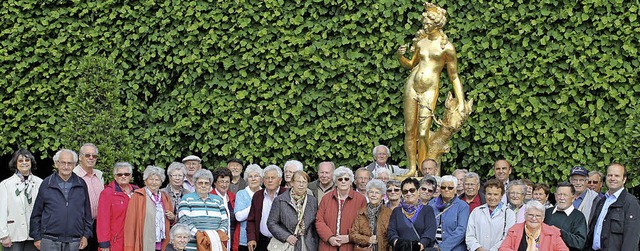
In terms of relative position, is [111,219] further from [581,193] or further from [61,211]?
[581,193]

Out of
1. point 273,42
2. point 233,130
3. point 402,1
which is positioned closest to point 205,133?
point 233,130

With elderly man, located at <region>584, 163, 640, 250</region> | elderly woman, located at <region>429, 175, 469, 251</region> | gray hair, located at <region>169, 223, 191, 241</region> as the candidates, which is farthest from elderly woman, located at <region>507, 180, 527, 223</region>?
gray hair, located at <region>169, 223, 191, 241</region>

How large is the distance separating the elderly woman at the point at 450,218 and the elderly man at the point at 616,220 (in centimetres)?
120

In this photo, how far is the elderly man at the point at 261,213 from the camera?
10.6m

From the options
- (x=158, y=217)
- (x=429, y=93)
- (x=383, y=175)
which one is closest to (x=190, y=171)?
(x=158, y=217)

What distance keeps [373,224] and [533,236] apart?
147cm

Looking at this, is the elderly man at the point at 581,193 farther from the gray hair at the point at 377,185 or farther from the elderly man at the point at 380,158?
the gray hair at the point at 377,185

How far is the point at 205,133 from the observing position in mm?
13984

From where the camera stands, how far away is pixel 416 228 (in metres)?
9.62

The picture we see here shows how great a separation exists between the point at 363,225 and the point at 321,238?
40 cm

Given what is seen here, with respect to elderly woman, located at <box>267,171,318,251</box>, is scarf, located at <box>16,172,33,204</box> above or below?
above

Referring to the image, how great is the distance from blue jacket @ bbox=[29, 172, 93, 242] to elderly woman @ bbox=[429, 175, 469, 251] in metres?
3.18

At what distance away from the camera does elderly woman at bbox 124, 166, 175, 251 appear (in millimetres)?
10297

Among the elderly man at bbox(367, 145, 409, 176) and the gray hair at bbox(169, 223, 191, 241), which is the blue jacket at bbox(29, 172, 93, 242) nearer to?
the gray hair at bbox(169, 223, 191, 241)
